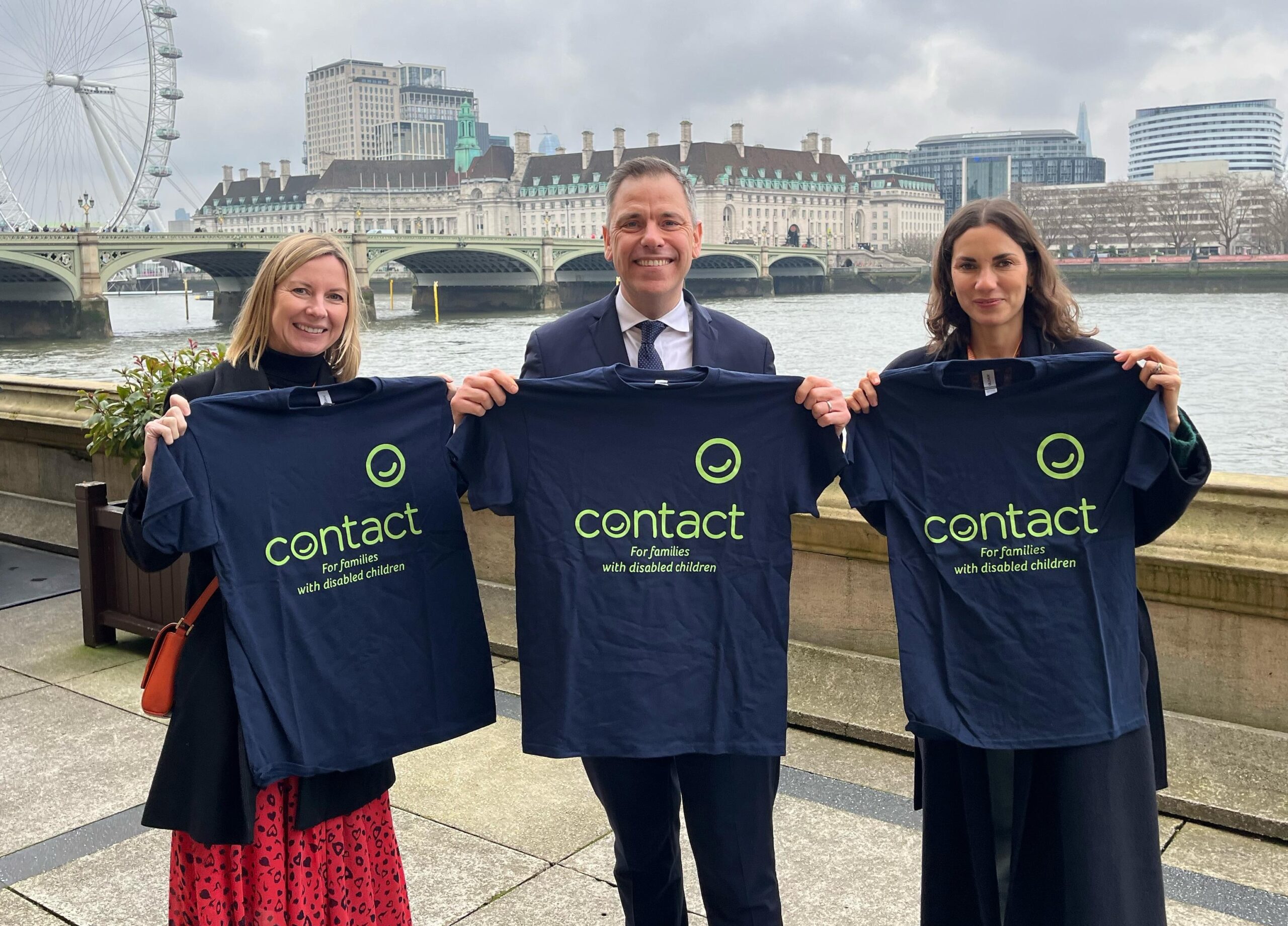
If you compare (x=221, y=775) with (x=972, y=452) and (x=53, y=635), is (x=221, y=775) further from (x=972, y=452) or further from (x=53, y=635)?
(x=53, y=635)

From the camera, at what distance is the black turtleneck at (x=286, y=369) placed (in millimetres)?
2451

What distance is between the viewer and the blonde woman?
7.28 ft

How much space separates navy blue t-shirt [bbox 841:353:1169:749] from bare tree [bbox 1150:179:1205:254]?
56611 millimetres

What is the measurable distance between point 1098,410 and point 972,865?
2.80ft

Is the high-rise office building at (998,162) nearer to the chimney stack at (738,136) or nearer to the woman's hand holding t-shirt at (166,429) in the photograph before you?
the chimney stack at (738,136)

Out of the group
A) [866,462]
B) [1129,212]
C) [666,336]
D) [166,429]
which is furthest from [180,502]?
[1129,212]

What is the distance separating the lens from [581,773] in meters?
3.67

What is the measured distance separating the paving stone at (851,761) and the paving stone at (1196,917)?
808 mm

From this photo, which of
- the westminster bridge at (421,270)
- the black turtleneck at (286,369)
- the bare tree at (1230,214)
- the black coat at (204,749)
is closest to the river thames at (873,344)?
the westminster bridge at (421,270)

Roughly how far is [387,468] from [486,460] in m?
0.23

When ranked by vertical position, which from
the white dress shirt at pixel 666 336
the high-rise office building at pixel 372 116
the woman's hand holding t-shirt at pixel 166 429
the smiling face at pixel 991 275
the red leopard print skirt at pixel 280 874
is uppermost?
the high-rise office building at pixel 372 116

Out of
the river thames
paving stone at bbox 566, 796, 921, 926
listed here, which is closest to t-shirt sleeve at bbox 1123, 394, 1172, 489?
paving stone at bbox 566, 796, 921, 926

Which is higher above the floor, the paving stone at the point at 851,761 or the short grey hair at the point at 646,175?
the short grey hair at the point at 646,175

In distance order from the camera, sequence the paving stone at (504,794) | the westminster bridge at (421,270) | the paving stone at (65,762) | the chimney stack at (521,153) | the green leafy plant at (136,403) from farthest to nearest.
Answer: the chimney stack at (521,153), the westminster bridge at (421,270), the green leafy plant at (136,403), the paving stone at (65,762), the paving stone at (504,794)
